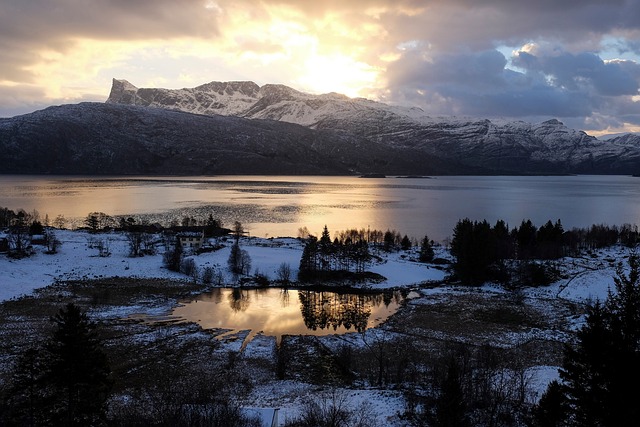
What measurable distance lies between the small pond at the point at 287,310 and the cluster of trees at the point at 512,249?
11.4 m

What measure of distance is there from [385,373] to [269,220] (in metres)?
107

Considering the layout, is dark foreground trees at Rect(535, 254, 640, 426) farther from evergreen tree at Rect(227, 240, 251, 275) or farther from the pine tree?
evergreen tree at Rect(227, 240, 251, 275)

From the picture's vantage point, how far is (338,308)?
56.3 metres

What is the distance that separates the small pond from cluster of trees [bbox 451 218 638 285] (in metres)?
11.4

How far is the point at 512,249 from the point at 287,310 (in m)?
44.6

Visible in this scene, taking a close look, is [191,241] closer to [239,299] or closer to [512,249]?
[239,299]

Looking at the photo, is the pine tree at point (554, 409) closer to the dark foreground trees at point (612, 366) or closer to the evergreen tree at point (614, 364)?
the dark foreground trees at point (612, 366)

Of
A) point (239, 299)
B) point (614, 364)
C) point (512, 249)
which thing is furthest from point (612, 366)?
point (512, 249)

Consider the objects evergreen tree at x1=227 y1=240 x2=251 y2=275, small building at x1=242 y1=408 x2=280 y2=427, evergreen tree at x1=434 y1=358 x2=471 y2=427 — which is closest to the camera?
evergreen tree at x1=434 y1=358 x2=471 y2=427

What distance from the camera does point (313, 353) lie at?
130 feet

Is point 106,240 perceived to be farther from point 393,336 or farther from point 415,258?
point 393,336

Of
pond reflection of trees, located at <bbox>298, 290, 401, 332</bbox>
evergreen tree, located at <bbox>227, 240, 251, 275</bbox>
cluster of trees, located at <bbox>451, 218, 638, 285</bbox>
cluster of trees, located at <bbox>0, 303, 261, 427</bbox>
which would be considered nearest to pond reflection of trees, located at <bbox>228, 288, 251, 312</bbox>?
evergreen tree, located at <bbox>227, 240, 251, 275</bbox>

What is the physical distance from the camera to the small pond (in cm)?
4816

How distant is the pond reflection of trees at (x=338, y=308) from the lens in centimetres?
5009
